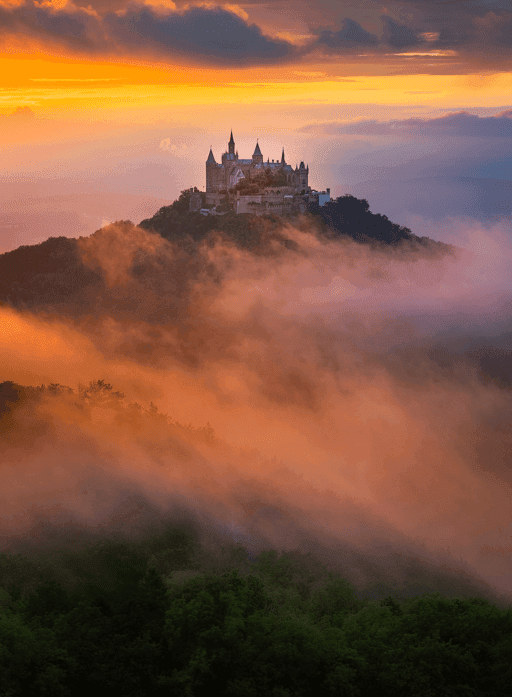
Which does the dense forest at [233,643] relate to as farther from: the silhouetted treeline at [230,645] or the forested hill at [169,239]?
the forested hill at [169,239]

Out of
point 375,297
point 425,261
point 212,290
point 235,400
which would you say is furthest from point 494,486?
point 425,261

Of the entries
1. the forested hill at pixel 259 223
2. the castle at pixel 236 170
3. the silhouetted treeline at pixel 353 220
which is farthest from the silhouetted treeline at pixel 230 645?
the silhouetted treeline at pixel 353 220

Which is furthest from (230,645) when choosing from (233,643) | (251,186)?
(251,186)

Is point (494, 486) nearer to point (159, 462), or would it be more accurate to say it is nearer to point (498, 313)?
point (159, 462)

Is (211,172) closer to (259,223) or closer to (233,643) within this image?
(259,223)

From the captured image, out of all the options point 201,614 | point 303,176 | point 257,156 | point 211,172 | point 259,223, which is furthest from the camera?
point 259,223

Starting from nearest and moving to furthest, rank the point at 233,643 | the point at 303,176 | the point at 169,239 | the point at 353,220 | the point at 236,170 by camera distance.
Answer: the point at 233,643 → the point at 236,170 → the point at 303,176 → the point at 169,239 → the point at 353,220
